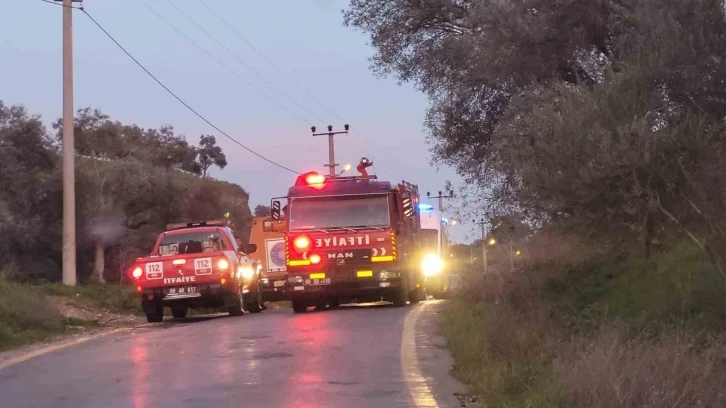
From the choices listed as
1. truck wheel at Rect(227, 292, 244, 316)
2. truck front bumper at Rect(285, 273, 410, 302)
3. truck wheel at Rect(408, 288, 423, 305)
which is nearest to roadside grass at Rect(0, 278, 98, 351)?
truck wheel at Rect(227, 292, 244, 316)

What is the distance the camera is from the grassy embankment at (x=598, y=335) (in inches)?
294

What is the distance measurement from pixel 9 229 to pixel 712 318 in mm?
26374

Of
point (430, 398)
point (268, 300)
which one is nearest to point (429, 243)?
point (268, 300)

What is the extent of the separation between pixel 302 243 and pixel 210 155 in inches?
2446

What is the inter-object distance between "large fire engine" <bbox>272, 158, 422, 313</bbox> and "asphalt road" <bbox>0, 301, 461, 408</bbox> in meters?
5.11

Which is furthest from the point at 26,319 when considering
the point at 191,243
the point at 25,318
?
the point at 191,243

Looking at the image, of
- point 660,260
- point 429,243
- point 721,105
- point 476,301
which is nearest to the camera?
point 721,105

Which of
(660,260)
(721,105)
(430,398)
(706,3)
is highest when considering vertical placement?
(706,3)

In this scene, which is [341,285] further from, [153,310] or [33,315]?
[33,315]

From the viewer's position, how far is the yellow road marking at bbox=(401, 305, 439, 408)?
28.6 ft

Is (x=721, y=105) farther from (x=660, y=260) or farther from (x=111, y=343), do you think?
(x=111, y=343)

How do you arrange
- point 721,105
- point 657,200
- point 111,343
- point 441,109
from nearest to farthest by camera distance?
point 657,200, point 721,105, point 111,343, point 441,109

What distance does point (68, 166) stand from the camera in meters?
23.1

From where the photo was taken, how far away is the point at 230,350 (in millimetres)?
12594
